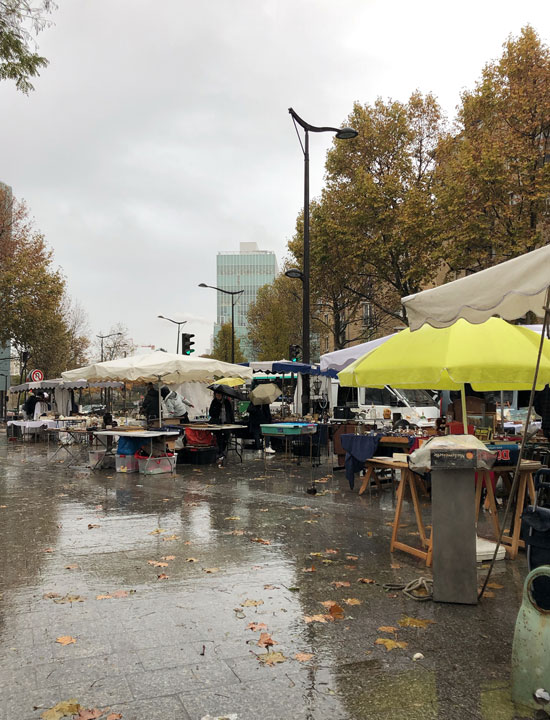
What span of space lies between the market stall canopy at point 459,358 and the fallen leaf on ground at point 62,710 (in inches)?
211

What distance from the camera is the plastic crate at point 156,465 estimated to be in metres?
12.7

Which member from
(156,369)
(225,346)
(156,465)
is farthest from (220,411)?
(225,346)

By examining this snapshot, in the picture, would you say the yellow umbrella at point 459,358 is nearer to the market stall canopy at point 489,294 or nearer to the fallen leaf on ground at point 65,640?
the market stall canopy at point 489,294

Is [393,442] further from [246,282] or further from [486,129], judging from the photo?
[246,282]

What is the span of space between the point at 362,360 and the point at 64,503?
202 inches

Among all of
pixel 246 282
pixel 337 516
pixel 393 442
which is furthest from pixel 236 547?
pixel 246 282

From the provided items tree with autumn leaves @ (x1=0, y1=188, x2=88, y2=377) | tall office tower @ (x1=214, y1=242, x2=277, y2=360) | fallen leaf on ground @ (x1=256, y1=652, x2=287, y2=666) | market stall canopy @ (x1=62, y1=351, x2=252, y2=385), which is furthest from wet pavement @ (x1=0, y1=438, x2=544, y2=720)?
tall office tower @ (x1=214, y1=242, x2=277, y2=360)

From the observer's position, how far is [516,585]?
5070mm

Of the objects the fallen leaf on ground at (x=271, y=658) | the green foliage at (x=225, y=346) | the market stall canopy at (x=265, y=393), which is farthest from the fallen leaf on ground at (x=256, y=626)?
the green foliage at (x=225, y=346)

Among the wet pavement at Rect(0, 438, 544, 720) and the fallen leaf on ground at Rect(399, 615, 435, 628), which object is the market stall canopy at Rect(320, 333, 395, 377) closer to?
the wet pavement at Rect(0, 438, 544, 720)

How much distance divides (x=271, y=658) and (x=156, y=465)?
31.4 feet

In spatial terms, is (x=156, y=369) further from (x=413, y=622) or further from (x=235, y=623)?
(x=413, y=622)

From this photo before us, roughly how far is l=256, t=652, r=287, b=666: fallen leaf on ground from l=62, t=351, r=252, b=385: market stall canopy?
984cm

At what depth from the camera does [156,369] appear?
13.3 metres
